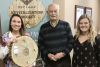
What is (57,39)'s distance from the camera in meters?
2.91

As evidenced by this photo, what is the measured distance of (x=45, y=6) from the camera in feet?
10.0

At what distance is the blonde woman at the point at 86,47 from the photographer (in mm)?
2762

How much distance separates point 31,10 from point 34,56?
24.8 inches

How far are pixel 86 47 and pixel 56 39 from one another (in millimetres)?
387

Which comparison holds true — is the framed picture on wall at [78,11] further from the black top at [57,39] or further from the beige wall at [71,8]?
the black top at [57,39]

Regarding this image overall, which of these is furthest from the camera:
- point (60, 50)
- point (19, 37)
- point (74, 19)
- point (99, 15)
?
point (99, 15)

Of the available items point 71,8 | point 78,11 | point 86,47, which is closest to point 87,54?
point 86,47

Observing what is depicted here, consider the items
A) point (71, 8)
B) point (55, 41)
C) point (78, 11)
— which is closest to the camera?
point (55, 41)

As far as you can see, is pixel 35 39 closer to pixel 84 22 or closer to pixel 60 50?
pixel 60 50

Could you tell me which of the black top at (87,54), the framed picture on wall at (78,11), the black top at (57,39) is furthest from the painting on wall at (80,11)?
the black top at (87,54)

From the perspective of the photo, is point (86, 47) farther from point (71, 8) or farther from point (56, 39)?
point (71, 8)

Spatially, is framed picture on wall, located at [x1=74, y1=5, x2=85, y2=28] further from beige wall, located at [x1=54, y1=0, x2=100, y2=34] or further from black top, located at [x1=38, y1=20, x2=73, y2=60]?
black top, located at [x1=38, y1=20, x2=73, y2=60]

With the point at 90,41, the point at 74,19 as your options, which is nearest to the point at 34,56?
the point at 90,41

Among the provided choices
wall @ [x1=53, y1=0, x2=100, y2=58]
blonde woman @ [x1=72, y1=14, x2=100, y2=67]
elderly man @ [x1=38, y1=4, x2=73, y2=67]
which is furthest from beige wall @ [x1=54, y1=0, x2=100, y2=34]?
blonde woman @ [x1=72, y1=14, x2=100, y2=67]
